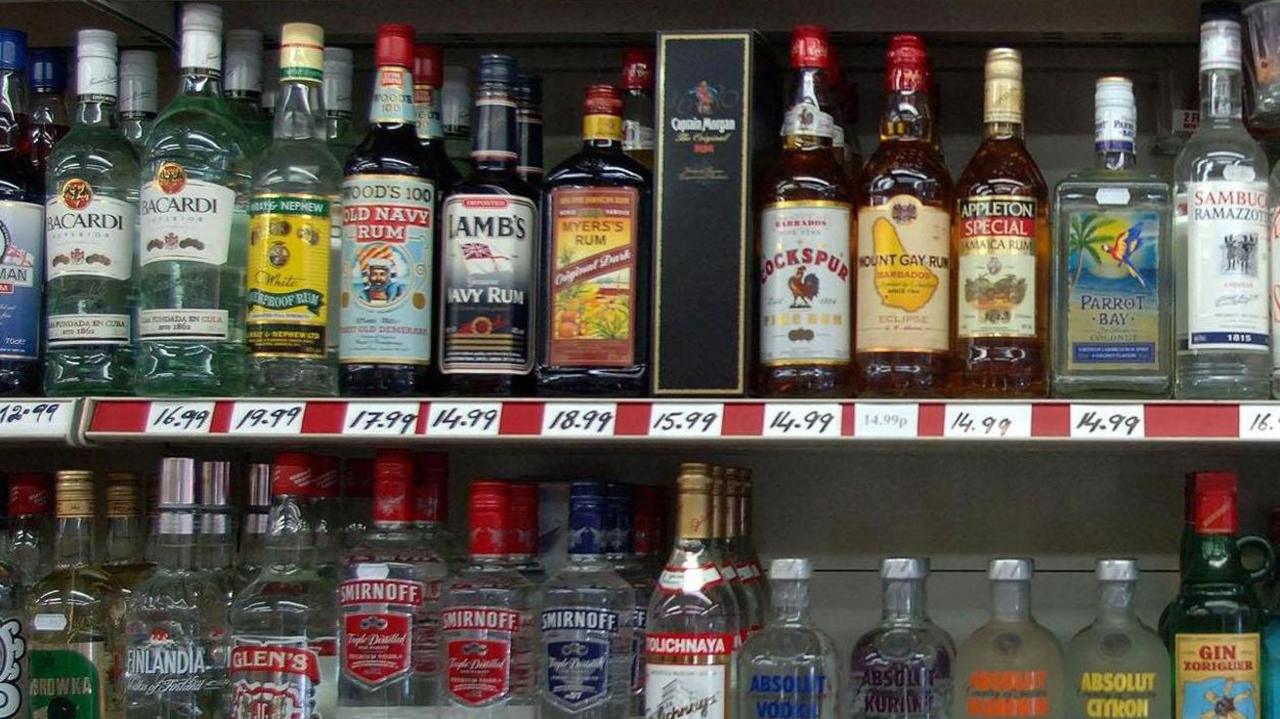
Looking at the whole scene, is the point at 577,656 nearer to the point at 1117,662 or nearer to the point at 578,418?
the point at 578,418

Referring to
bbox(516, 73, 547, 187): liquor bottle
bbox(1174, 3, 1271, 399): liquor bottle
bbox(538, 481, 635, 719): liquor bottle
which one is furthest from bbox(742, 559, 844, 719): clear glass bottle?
bbox(516, 73, 547, 187): liquor bottle

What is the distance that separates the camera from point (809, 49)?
1.85 meters

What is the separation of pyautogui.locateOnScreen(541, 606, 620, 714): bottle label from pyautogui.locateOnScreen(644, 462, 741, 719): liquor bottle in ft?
0.19

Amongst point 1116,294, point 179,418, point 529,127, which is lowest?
point 179,418

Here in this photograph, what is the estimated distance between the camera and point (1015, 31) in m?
2.08

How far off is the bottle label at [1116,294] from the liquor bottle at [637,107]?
53 centimetres

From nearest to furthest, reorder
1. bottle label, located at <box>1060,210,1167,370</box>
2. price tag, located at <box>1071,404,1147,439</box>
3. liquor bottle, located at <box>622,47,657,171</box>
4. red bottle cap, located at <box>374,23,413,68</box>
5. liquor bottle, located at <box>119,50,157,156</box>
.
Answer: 1. price tag, located at <box>1071,404,1147,439</box>
2. bottle label, located at <box>1060,210,1167,370</box>
3. red bottle cap, located at <box>374,23,413,68</box>
4. liquor bottle, located at <box>622,47,657,171</box>
5. liquor bottle, located at <box>119,50,157,156</box>

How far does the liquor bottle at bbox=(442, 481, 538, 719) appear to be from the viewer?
1826mm

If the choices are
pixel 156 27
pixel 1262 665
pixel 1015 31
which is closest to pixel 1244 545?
pixel 1262 665

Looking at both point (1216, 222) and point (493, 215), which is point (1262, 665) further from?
point (493, 215)

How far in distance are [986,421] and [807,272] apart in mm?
258

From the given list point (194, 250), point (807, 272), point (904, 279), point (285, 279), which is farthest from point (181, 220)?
point (904, 279)

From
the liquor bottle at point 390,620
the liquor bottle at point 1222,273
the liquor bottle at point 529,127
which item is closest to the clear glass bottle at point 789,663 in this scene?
the liquor bottle at point 390,620

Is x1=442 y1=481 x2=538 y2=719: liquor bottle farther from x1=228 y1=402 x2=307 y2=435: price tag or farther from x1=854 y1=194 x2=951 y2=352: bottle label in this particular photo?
x1=854 y1=194 x2=951 y2=352: bottle label
